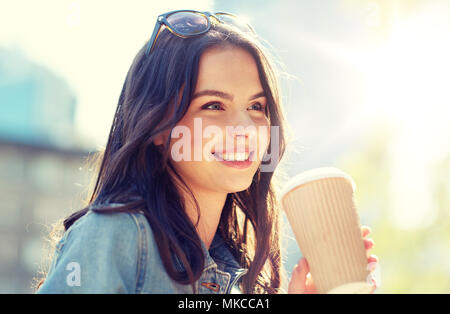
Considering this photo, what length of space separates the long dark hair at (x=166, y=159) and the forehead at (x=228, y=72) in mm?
32

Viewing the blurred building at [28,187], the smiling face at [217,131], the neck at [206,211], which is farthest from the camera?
the blurred building at [28,187]

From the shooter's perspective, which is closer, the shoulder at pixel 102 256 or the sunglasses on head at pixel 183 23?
the shoulder at pixel 102 256

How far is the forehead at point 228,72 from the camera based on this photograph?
229 cm

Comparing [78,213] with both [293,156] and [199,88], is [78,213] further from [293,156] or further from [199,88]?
[293,156]

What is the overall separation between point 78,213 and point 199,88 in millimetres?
699

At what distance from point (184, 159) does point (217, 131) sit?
19 centimetres

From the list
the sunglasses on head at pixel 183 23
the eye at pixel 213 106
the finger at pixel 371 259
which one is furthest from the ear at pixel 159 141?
the finger at pixel 371 259

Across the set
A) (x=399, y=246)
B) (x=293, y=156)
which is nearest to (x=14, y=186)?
(x=399, y=246)

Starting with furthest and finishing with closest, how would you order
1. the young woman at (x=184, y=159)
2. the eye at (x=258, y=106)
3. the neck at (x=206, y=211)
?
the eye at (x=258, y=106), the neck at (x=206, y=211), the young woman at (x=184, y=159)

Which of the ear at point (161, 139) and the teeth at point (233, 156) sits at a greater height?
the ear at point (161, 139)

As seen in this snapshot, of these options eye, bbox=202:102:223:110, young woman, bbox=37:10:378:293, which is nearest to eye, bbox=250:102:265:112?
young woman, bbox=37:10:378:293

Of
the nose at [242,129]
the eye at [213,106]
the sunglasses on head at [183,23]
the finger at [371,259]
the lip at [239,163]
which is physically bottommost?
the finger at [371,259]

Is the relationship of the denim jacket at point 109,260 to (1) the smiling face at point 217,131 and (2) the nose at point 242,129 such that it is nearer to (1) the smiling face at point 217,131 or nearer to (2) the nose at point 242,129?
(1) the smiling face at point 217,131

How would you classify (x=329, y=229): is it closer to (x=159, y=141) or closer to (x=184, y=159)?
(x=184, y=159)
